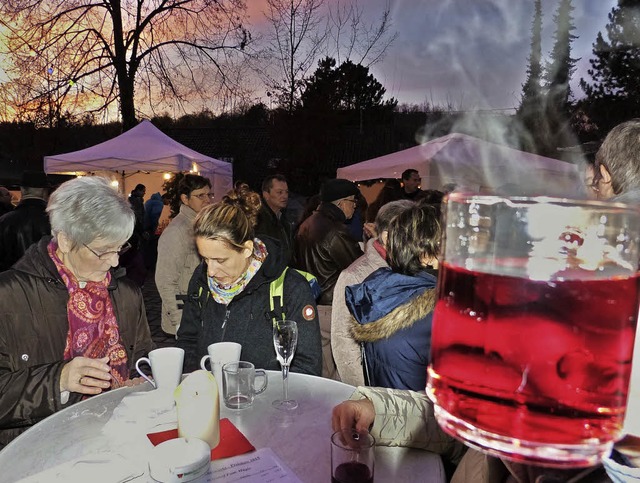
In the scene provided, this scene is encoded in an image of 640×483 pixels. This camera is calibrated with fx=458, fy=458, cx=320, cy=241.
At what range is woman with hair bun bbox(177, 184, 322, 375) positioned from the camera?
2564mm

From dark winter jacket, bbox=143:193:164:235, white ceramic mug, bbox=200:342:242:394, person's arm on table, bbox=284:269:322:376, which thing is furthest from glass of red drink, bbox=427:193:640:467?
dark winter jacket, bbox=143:193:164:235

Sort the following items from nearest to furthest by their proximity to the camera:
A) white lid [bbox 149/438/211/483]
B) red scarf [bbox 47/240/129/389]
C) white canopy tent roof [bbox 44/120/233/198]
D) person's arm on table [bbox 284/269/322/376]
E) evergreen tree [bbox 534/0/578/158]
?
1. white lid [bbox 149/438/211/483]
2. red scarf [bbox 47/240/129/389]
3. person's arm on table [bbox 284/269/322/376]
4. white canopy tent roof [bbox 44/120/233/198]
5. evergreen tree [bbox 534/0/578/158]

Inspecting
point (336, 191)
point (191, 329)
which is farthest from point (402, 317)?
point (336, 191)

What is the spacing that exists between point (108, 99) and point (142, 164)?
7.52 m

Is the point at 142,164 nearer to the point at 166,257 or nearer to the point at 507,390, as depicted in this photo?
the point at 166,257

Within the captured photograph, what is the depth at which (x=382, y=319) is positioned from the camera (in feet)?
7.04

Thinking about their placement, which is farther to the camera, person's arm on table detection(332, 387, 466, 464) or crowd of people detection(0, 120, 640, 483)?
crowd of people detection(0, 120, 640, 483)

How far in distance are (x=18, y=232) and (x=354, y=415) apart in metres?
4.55

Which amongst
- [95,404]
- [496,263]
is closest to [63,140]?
[95,404]

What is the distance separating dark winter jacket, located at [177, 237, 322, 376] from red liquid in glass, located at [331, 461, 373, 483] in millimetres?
1204

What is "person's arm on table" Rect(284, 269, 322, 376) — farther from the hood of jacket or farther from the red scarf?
the red scarf

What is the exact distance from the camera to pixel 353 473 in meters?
1.28

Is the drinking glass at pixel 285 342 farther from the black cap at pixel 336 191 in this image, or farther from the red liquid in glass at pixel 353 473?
the black cap at pixel 336 191

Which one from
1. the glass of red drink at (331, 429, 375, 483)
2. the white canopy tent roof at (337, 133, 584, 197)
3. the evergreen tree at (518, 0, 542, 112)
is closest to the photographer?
the glass of red drink at (331, 429, 375, 483)
